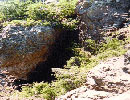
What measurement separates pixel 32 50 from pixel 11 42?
0.96 meters

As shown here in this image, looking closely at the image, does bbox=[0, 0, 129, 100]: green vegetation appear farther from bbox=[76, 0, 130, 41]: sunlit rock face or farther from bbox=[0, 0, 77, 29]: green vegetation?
bbox=[76, 0, 130, 41]: sunlit rock face

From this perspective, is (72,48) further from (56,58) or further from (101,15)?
(101,15)

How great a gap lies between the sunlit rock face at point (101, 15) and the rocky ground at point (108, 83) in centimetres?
373

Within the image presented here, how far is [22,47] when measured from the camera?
911 centimetres

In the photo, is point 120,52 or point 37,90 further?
point 37,90

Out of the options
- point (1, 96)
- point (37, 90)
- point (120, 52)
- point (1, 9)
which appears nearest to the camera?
point (1, 96)

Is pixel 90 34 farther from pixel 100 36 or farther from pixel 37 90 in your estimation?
pixel 37 90

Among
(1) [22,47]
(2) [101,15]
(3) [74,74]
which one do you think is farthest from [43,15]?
(3) [74,74]

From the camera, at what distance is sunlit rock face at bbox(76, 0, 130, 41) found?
858cm

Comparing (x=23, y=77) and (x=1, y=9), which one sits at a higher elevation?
(x=1, y=9)

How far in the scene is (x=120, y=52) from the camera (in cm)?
636

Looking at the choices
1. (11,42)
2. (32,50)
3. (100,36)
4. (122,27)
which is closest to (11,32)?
(11,42)

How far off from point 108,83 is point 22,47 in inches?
214

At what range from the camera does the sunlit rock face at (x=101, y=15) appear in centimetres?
858
